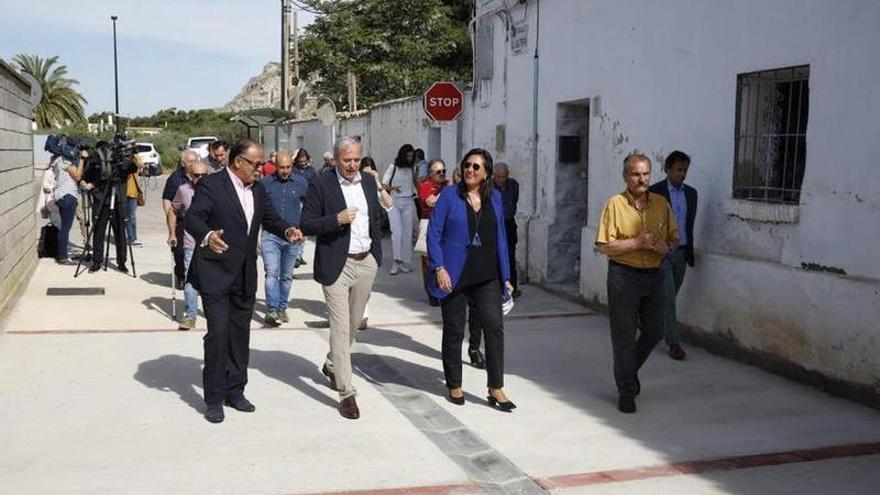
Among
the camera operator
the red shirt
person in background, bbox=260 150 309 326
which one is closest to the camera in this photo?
person in background, bbox=260 150 309 326

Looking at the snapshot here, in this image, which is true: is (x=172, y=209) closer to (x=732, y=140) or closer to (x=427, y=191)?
(x=427, y=191)

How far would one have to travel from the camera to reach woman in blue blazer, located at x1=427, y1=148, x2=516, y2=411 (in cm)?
631

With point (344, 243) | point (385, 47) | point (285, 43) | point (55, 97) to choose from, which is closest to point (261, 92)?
point (55, 97)

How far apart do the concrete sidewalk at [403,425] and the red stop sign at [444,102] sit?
17.3ft

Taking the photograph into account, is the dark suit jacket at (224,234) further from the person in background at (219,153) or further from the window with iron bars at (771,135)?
the window with iron bars at (771,135)

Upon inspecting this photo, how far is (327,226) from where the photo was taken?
243 inches

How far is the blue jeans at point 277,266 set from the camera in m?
9.12

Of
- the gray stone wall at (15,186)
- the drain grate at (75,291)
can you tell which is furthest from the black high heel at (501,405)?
the drain grate at (75,291)

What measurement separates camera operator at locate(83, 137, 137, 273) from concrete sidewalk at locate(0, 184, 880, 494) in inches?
141

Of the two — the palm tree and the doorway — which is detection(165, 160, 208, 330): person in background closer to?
the doorway

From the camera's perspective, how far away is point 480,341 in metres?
8.05

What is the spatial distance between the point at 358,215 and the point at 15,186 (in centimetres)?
631

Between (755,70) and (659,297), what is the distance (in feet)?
7.71

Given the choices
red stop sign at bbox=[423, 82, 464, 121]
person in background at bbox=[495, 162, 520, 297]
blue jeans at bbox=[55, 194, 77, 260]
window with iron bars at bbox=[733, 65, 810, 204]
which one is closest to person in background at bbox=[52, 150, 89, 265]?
blue jeans at bbox=[55, 194, 77, 260]
